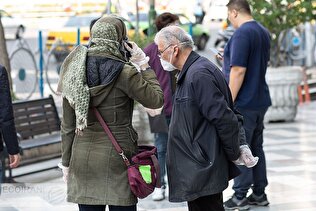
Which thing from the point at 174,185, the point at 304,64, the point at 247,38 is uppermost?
the point at 247,38

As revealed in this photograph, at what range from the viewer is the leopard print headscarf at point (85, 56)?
4.67m

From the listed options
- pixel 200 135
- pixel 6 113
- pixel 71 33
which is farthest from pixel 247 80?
pixel 71 33

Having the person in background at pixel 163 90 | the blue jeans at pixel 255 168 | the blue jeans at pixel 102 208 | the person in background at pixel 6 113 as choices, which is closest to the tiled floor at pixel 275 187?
the blue jeans at pixel 255 168

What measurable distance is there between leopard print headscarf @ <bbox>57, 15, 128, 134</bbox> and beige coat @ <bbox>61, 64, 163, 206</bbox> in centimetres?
8

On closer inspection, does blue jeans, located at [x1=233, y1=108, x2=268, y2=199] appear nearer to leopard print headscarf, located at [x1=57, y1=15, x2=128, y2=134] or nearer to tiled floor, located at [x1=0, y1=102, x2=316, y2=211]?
tiled floor, located at [x1=0, y1=102, x2=316, y2=211]

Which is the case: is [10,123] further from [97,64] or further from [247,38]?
[247,38]

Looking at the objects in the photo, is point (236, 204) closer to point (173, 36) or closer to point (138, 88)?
point (173, 36)

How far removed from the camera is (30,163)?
9.23 m

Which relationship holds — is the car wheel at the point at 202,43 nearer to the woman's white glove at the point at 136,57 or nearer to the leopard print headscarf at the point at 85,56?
the woman's white glove at the point at 136,57

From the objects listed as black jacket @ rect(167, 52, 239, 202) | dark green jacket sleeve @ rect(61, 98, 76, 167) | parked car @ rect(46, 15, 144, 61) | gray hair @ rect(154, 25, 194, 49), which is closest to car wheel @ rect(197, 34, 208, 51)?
parked car @ rect(46, 15, 144, 61)

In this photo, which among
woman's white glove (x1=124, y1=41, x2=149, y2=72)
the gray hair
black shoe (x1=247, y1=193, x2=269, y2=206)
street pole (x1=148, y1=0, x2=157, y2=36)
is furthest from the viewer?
street pole (x1=148, y1=0, x2=157, y2=36)

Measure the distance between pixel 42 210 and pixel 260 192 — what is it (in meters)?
2.04

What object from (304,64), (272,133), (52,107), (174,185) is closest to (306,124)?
(272,133)

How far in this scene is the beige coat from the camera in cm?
474
